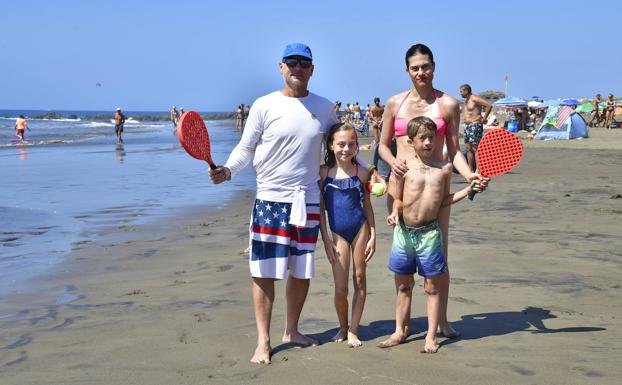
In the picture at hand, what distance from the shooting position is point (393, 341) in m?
4.29

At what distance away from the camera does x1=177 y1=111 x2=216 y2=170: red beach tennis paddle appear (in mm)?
4004

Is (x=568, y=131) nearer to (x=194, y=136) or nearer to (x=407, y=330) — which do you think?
(x=407, y=330)

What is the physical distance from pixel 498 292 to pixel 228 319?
6.44 feet

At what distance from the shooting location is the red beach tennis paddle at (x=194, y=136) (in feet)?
13.1

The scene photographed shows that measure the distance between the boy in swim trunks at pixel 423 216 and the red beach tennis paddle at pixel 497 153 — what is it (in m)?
0.19

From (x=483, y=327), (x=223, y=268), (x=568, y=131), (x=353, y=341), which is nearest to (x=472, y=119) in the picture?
(x=223, y=268)

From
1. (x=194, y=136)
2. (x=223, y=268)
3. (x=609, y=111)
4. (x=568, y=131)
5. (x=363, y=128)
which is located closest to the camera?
(x=194, y=136)

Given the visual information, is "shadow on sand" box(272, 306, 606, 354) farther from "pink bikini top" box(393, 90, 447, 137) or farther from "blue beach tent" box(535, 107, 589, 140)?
"blue beach tent" box(535, 107, 589, 140)

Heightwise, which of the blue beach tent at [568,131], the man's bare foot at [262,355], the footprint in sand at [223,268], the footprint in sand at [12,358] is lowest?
the footprint in sand at [12,358]

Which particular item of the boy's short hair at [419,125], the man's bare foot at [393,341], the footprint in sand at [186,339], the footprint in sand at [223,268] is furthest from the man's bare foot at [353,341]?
the footprint in sand at [223,268]

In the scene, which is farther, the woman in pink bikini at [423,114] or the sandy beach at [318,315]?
the woman in pink bikini at [423,114]

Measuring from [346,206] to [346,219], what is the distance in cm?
7

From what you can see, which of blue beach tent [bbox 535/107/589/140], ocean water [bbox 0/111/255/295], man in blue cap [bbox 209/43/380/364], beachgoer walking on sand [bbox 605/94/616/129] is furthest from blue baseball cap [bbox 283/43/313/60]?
beachgoer walking on sand [bbox 605/94/616/129]

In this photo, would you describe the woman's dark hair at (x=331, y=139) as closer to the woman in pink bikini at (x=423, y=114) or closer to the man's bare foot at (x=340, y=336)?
the woman in pink bikini at (x=423, y=114)
